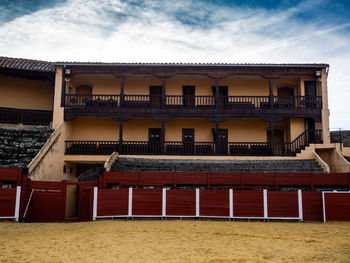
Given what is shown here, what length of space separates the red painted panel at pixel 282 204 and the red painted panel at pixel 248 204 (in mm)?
332

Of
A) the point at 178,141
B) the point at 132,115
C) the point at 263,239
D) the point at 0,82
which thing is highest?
the point at 0,82

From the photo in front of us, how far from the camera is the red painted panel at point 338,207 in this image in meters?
12.5

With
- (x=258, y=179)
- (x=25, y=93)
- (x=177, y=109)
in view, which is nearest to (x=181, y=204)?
(x=258, y=179)

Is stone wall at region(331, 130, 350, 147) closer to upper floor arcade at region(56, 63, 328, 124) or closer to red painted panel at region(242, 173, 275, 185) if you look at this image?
upper floor arcade at region(56, 63, 328, 124)

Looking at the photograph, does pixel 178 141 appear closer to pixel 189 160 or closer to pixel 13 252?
pixel 189 160

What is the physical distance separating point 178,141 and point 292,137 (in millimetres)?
7219

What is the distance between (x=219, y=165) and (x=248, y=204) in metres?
5.50

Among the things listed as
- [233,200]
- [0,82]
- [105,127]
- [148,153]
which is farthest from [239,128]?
[0,82]

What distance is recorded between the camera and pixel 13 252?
22.7 feet

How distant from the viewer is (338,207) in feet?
41.0

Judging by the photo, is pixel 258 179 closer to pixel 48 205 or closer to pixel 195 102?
pixel 48 205

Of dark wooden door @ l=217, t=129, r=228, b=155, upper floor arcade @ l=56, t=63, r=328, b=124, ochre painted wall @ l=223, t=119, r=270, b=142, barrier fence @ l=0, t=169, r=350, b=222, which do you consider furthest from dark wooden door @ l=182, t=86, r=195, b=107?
barrier fence @ l=0, t=169, r=350, b=222

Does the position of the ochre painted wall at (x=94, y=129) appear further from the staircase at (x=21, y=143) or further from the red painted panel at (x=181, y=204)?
the red painted panel at (x=181, y=204)

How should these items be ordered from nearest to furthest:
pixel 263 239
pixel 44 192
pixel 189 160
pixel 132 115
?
pixel 263 239 → pixel 44 192 → pixel 189 160 → pixel 132 115
